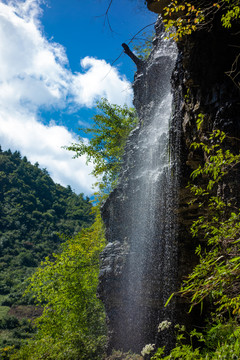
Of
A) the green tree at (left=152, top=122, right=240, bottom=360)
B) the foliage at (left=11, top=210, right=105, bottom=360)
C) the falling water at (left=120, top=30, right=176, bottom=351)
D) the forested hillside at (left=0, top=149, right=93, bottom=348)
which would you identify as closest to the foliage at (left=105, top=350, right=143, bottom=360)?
the falling water at (left=120, top=30, right=176, bottom=351)

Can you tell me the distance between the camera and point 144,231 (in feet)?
33.2

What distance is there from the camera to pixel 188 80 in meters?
5.17

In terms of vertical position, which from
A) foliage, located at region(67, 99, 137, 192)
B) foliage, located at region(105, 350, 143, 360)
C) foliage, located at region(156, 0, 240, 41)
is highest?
foliage, located at region(67, 99, 137, 192)

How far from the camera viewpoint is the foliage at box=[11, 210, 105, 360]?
991cm

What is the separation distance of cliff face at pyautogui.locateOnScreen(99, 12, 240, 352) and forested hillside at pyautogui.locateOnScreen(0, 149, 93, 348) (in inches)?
1191

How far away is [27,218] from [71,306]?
5595 centimetres

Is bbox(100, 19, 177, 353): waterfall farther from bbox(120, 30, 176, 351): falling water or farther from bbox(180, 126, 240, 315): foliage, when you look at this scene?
bbox(180, 126, 240, 315): foliage

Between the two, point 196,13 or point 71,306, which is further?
point 71,306

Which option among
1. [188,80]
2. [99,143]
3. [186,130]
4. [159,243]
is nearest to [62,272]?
[159,243]

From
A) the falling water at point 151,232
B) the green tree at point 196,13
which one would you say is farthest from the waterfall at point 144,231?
the green tree at point 196,13

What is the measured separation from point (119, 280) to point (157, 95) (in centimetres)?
875

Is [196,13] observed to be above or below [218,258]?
above

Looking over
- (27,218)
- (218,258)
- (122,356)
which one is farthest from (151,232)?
(27,218)

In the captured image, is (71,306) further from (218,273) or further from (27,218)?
(27,218)
